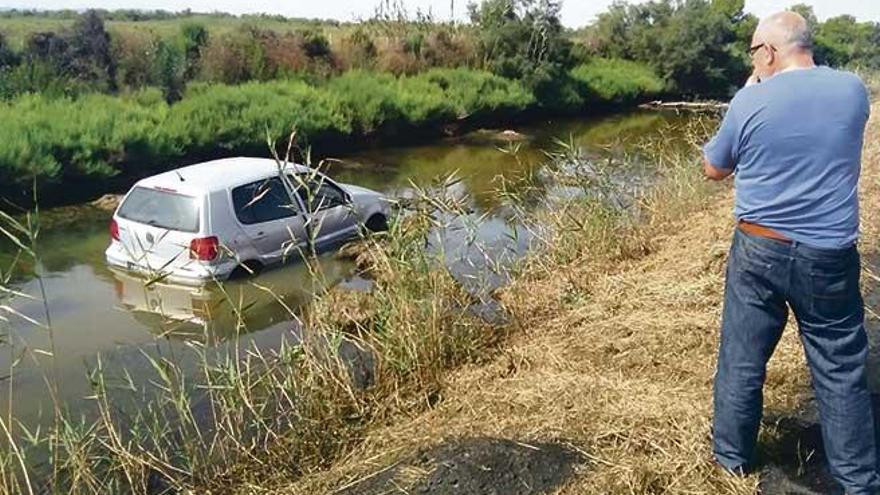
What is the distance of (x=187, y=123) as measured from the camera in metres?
19.4

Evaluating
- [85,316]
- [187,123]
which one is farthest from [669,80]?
[85,316]

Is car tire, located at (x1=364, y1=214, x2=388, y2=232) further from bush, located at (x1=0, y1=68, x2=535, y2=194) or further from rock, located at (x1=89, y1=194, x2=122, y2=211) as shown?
rock, located at (x1=89, y1=194, x2=122, y2=211)

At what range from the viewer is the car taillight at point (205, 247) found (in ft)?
Answer: 32.4

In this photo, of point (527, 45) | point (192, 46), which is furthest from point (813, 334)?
point (527, 45)

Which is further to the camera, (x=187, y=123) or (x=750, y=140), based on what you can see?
(x=187, y=123)

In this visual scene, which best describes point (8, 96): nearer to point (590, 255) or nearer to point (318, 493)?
point (590, 255)

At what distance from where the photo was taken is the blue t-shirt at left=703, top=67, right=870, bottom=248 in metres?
3.68

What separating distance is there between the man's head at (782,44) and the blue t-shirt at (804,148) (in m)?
0.10

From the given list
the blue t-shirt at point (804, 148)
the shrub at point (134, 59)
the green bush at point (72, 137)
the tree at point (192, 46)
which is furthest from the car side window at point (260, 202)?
the tree at point (192, 46)

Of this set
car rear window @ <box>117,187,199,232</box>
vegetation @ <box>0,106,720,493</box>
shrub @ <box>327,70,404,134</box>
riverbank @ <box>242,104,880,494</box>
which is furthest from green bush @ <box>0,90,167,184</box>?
riverbank @ <box>242,104,880,494</box>

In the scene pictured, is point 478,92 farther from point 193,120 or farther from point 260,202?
point 260,202

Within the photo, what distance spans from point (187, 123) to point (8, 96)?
3.95 metres

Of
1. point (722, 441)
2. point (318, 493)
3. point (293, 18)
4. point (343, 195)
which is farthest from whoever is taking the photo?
point (293, 18)

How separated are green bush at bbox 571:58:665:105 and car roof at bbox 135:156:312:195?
29.3m
